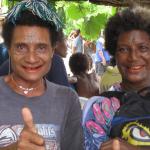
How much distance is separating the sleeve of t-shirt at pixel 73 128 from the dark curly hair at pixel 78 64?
3.61 meters

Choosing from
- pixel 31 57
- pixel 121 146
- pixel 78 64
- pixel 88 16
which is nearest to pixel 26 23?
pixel 31 57

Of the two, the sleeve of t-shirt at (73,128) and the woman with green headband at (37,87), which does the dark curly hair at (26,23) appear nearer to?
the woman with green headband at (37,87)

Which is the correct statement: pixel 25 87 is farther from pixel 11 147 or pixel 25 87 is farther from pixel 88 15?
pixel 88 15

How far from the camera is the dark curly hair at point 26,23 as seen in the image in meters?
2.44

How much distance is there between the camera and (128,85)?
2.76m

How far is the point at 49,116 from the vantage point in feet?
7.87

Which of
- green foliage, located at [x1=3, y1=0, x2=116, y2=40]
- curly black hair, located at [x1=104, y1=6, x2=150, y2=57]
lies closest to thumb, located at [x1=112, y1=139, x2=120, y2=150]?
curly black hair, located at [x1=104, y1=6, x2=150, y2=57]

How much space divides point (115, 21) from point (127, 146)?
0.98 metres

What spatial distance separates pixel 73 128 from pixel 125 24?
752 mm

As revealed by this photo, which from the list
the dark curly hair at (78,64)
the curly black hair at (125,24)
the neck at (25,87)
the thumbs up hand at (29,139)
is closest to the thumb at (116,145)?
the thumbs up hand at (29,139)

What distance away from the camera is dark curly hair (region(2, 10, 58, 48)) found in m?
2.44

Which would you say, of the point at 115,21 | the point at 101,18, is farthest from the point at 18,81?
the point at 101,18

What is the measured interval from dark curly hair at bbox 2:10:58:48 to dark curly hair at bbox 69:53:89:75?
11.8 feet

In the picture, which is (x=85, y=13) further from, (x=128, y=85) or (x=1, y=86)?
(x=1, y=86)
